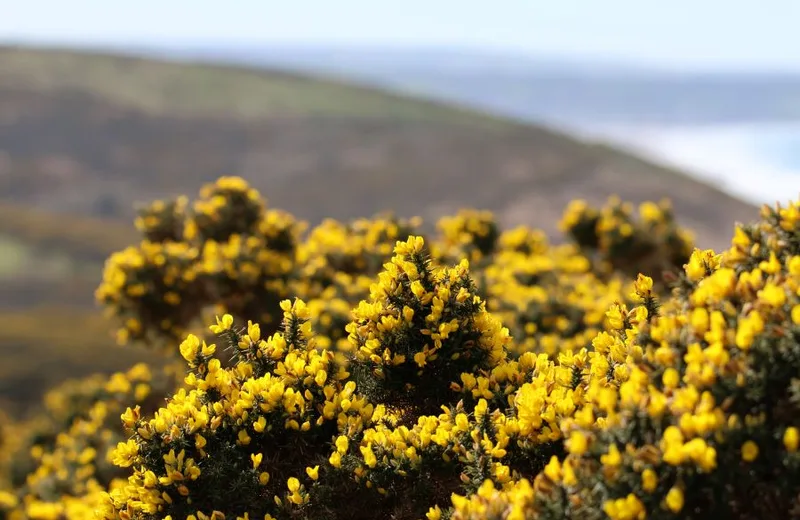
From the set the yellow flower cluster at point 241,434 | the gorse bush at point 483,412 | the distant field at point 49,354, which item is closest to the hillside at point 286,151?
the distant field at point 49,354

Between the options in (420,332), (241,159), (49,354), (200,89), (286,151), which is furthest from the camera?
(200,89)

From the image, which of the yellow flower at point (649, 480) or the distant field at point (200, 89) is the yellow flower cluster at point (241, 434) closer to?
the yellow flower at point (649, 480)

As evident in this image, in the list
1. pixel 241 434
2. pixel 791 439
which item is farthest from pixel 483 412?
pixel 791 439

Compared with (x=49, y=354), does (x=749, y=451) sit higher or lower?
higher

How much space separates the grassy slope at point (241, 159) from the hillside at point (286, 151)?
147 millimetres

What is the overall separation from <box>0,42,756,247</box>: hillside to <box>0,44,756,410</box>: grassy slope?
0.15 metres

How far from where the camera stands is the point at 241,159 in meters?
60.4

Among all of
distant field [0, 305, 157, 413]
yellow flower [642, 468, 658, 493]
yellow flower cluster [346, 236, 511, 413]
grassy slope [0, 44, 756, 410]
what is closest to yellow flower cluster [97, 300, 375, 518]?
yellow flower cluster [346, 236, 511, 413]

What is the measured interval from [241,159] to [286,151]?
334cm

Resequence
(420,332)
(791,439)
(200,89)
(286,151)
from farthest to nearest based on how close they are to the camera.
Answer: (200,89), (286,151), (420,332), (791,439)

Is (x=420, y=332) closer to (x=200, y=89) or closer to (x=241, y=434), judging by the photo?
(x=241, y=434)

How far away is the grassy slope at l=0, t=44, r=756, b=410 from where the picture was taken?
3825 centimetres

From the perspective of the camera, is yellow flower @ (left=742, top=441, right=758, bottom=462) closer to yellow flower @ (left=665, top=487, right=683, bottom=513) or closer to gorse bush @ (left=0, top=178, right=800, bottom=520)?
gorse bush @ (left=0, top=178, right=800, bottom=520)

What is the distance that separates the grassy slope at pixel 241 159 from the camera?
1506 inches
